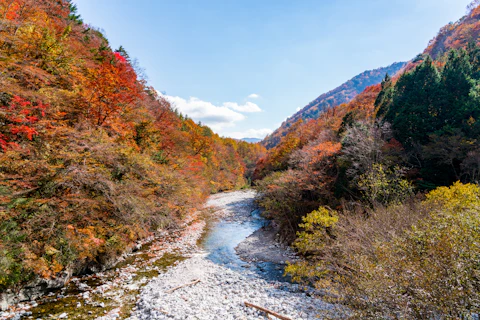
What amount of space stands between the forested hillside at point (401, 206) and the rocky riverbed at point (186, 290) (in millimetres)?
1392

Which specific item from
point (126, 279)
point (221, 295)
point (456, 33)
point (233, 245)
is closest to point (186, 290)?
point (221, 295)

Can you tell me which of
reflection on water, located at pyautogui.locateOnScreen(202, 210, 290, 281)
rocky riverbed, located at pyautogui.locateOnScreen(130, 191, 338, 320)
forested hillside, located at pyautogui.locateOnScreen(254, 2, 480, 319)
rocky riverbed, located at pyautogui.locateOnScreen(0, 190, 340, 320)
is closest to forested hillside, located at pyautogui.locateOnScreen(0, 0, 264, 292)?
rocky riverbed, located at pyautogui.locateOnScreen(0, 190, 340, 320)

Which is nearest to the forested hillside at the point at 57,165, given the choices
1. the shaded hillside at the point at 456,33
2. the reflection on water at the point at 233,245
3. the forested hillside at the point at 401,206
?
the reflection on water at the point at 233,245

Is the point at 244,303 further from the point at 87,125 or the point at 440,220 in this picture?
the point at 87,125

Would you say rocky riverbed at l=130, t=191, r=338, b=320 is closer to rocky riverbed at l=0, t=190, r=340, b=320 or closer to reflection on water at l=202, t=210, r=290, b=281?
rocky riverbed at l=0, t=190, r=340, b=320

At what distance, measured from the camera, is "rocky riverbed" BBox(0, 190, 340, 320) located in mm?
7207

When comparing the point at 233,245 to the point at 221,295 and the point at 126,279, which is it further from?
the point at 126,279

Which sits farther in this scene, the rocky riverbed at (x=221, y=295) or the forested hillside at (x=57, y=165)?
the forested hillside at (x=57, y=165)

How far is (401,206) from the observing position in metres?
9.16

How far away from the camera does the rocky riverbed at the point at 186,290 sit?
7207 mm

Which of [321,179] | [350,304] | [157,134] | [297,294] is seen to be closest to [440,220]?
[350,304]

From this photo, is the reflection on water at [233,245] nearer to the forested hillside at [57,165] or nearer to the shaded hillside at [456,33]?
the forested hillside at [57,165]

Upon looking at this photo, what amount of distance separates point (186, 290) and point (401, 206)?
9.83m

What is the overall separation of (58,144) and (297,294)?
12116mm
